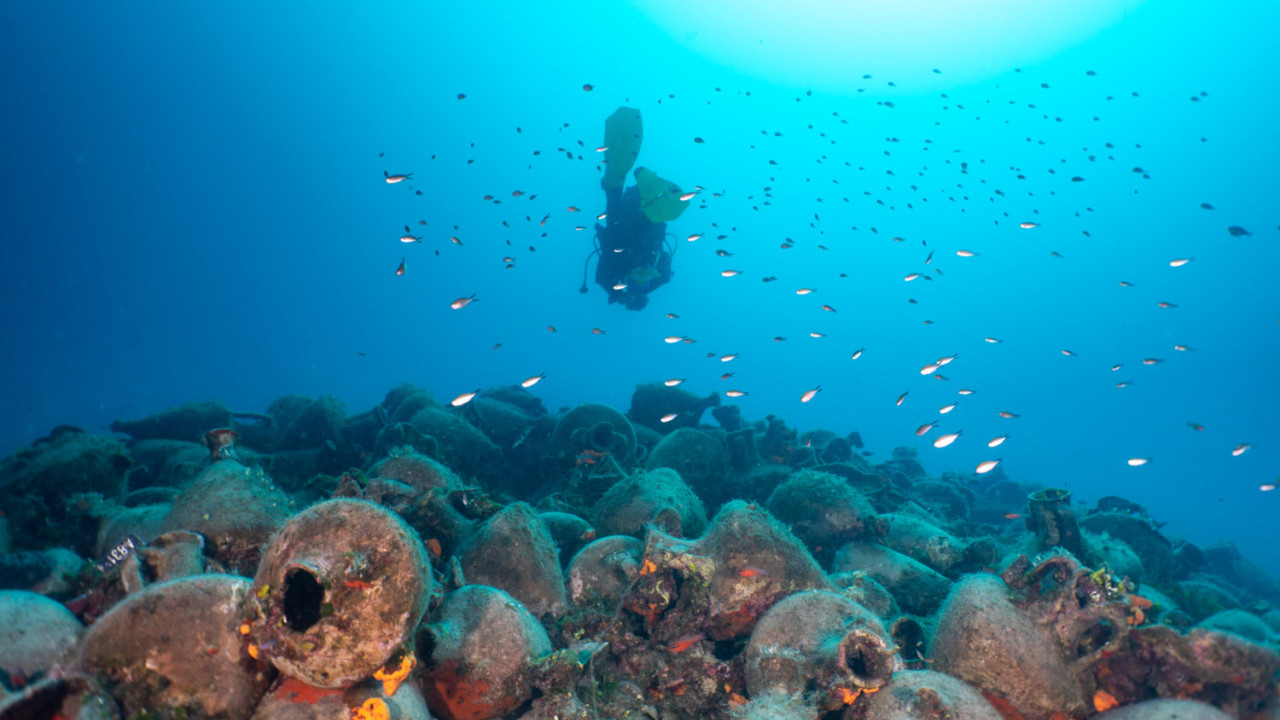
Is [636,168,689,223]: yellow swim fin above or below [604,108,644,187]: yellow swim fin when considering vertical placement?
below

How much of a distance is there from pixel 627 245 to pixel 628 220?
91 cm

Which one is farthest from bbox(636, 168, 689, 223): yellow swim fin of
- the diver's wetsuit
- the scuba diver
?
the diver's wetsuit

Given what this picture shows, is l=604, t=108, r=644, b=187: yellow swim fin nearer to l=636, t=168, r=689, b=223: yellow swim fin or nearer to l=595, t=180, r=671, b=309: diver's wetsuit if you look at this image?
l=595, t=180, r=671, b=309: diver's wetsuit

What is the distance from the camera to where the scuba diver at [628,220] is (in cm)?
1811

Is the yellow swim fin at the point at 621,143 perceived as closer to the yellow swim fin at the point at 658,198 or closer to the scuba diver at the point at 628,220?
the scuba diver at the point at 628,220

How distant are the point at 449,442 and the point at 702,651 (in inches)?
330

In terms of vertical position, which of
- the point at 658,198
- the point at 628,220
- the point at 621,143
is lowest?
the point at 628,220

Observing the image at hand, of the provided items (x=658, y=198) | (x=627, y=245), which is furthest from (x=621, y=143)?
(x=627, y=245)

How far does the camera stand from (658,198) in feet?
57.5

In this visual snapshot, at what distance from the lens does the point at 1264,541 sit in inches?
2178

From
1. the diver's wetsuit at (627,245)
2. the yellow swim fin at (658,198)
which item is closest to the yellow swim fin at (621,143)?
the diver's wetsuit at (627,245)

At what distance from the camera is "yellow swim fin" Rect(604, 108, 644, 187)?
18734mm

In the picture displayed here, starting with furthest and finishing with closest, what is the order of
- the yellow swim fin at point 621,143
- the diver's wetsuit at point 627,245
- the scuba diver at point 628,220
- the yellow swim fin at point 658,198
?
the diver's wetsuit at point 627,245 < the yellow swim fin at point 621,143 < the scuba diver at point 628,220 < the yellow swim fin at point 658,198

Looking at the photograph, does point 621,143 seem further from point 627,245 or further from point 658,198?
point 627,245
